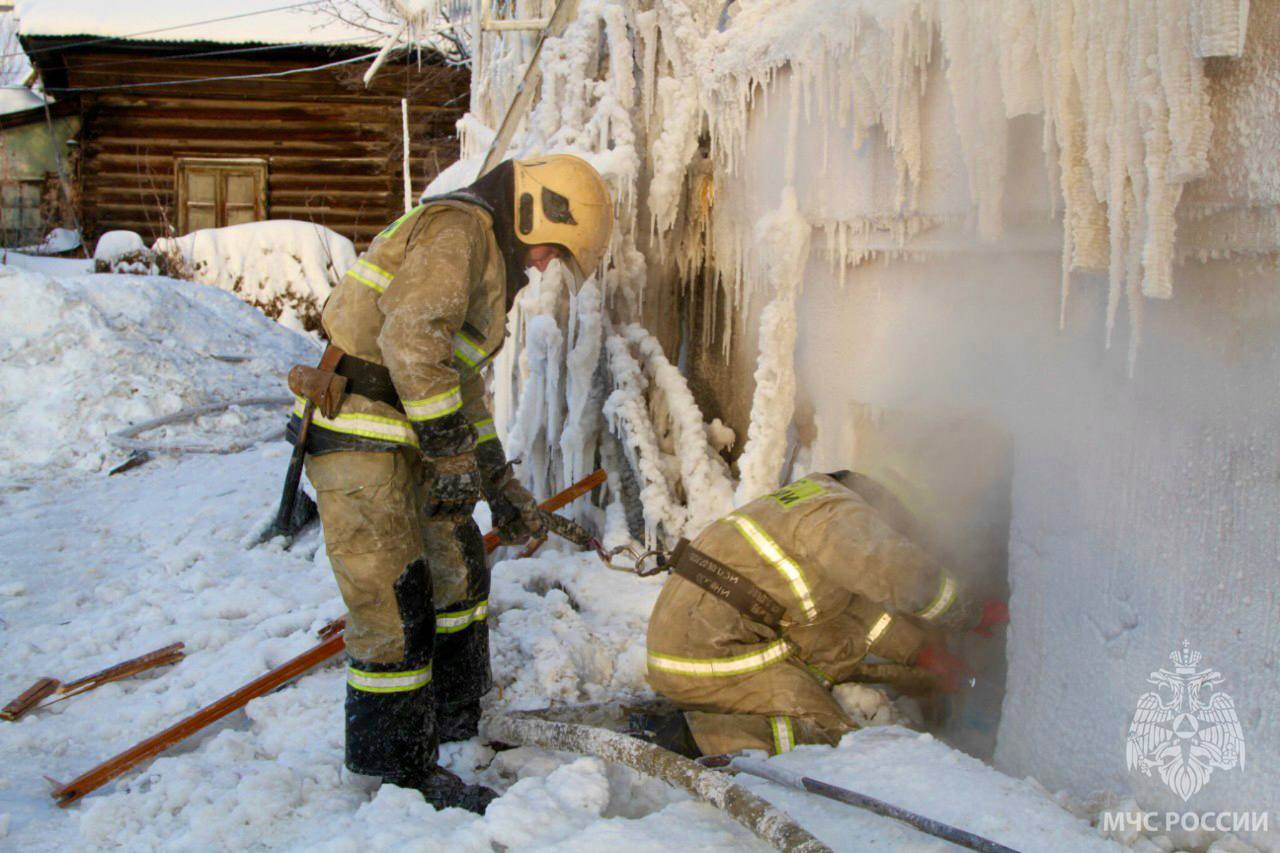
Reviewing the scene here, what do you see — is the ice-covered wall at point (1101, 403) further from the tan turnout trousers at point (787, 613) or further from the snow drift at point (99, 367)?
the snow drift at point (99, 367)

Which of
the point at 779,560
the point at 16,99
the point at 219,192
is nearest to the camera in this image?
the point at 779,560

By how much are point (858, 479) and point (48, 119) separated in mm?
16253

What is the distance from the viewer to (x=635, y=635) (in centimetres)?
410

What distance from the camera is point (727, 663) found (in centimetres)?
332

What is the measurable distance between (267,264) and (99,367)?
258 inches

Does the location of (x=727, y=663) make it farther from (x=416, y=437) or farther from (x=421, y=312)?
(x=421, y=312)

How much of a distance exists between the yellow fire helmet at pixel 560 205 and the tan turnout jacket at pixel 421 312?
18cm

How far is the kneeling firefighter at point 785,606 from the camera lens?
123 inches

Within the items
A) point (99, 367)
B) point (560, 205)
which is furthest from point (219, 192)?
point (560, 205)

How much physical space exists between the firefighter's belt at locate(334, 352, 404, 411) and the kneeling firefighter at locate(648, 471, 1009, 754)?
3.50 ft

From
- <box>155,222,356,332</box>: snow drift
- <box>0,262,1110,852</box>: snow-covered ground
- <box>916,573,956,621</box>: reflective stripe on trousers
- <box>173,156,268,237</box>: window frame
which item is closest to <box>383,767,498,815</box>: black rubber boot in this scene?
<box>0,262,1110,852</box>: snow-covered ground

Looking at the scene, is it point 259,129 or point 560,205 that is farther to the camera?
point 259,129

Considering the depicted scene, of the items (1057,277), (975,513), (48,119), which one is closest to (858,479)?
(975,513)

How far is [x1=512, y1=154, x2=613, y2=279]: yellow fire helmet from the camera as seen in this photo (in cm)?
329
